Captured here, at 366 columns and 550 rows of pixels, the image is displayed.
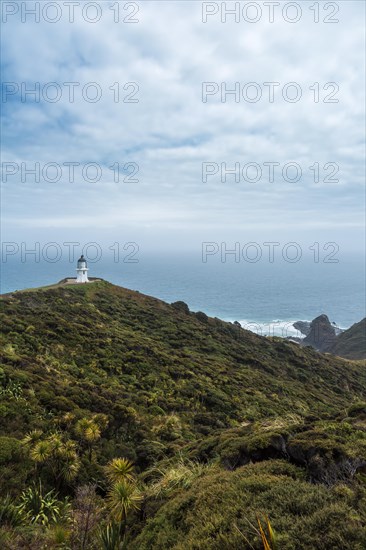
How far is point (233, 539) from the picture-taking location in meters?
5.80

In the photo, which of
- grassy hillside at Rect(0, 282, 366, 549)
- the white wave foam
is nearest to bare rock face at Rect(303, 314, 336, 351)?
the white wave foam

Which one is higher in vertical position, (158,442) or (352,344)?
(158,442)

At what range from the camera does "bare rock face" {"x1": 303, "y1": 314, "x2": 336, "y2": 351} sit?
85750 millimetres

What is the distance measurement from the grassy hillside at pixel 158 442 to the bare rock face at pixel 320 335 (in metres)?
52.2

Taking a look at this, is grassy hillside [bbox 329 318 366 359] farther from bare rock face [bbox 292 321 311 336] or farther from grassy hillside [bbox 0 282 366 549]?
grassy hillside [bbox 0 282 366 549]

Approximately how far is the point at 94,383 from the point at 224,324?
3115 centimetres

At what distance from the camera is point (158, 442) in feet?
50.6

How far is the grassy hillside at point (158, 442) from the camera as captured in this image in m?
6.64

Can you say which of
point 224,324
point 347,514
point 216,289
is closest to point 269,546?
point 347,514

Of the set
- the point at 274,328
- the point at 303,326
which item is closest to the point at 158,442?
the point at 274,328

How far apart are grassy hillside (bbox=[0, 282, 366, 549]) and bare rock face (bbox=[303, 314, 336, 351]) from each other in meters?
52.2

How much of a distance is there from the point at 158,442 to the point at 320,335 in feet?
270

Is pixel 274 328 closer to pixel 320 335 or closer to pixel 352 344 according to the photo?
pixel 320 335

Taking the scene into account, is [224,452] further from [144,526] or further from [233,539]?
[233,539]
